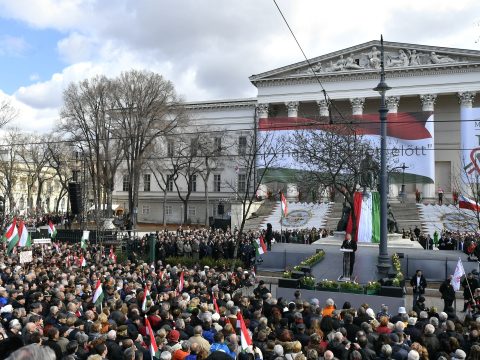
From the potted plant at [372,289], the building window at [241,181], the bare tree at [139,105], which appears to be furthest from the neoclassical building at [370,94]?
the potted plant at [372,289]

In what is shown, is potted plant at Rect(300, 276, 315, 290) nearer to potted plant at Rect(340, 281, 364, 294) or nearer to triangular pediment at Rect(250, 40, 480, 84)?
potted plant at Rect(340, 281, 364, 294)

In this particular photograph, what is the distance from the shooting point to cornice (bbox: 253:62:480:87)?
180ft

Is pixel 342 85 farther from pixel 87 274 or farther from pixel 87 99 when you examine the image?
pixel 87 274

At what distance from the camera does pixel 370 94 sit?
58062 mm

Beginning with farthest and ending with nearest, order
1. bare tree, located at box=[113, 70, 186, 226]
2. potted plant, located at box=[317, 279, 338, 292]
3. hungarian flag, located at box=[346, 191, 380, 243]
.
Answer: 1. bare tree, located at box=[113, 70, 186, 226]
2. hungarian flag, located at box=[346, 191, 380, 243]
3. potted plant, located at box=[317, 279, 338, 292]

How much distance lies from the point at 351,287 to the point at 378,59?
47389 millimetres

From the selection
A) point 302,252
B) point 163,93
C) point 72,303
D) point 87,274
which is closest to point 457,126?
point 163,93

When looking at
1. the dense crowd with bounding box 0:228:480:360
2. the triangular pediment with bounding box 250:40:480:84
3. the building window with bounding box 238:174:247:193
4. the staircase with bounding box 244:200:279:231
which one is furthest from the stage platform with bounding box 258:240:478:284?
the building window with bounding box 238:174:247:193

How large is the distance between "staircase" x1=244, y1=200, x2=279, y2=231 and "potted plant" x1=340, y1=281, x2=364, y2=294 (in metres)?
30.7

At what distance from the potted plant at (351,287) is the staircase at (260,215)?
3066 cm

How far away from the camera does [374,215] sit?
20.9 m

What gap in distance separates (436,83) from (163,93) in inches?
1272

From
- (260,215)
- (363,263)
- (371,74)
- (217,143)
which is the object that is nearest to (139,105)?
(260,215)

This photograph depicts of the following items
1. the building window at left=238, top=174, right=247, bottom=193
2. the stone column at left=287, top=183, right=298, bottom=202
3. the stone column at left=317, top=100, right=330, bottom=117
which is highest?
the stone column at left=317, top=100, right=330, bottom=117
